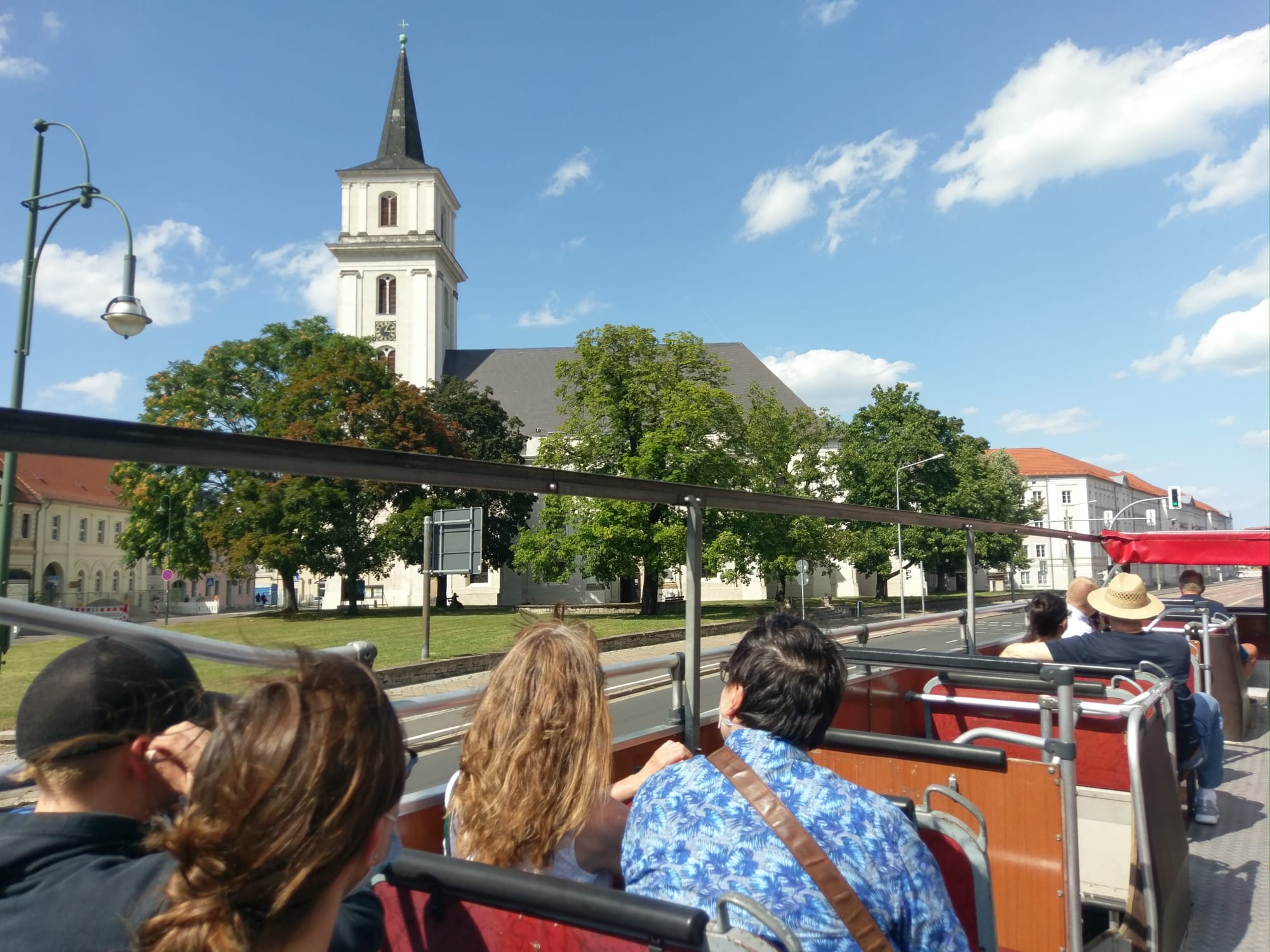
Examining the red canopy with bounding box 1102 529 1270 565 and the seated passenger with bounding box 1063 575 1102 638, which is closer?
the seated passenger with bounding box 1063 575 1102 638

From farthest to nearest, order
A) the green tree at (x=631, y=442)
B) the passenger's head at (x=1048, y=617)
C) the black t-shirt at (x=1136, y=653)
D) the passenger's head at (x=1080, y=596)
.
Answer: the green tree at (x=631, y=442)
the passenger's head at (x=1080, y=596)
the passenger's head at (x=1048, y=617)
the black t-shirt at (x=1136, y=653)

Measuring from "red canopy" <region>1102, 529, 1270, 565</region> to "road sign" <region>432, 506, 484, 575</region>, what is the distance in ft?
35.5

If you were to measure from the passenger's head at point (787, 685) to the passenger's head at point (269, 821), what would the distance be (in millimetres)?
1183

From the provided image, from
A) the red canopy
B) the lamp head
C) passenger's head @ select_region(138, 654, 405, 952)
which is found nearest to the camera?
passenger's head @ select_region(138, 654, 405, 952)

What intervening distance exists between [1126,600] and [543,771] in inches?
191

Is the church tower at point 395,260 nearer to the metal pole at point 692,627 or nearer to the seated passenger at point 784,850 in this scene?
the metal pole at point 692,627

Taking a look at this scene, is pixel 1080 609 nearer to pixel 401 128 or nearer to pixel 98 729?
pixel 98 729

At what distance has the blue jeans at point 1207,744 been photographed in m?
5.97

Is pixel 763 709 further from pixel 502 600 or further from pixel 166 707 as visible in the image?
pixel 502 600

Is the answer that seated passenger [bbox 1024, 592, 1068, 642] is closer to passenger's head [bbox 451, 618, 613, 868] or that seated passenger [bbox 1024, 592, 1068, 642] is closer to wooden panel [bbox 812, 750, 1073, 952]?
wooden panel [bbox 812, 750, 1073, 952]

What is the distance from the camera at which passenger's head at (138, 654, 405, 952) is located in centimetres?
112

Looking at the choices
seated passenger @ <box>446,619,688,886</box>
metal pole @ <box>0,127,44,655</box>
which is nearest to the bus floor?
seated passenger @ <box>446,619,688,886</box>

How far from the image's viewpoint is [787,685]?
2.20 meters

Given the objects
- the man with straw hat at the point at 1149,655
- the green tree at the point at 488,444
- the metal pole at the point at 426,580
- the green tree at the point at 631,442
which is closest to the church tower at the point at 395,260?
the green tree at the point at 488,444
